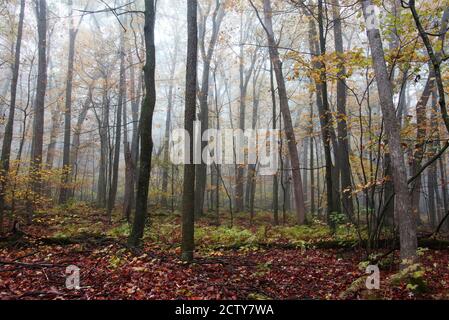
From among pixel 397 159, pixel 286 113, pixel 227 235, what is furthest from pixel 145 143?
pixel 286 113

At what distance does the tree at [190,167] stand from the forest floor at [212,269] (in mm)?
475

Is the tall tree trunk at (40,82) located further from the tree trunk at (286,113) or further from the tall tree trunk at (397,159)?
the tall tree trunk at (397,159)

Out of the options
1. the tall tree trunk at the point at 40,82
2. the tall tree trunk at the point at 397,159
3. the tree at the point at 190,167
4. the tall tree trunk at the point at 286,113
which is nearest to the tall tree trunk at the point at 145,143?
the tree at the point at 190,167

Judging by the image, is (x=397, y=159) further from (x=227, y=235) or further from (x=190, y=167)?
(x=227, y=235)

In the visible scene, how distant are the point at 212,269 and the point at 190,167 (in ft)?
7.26

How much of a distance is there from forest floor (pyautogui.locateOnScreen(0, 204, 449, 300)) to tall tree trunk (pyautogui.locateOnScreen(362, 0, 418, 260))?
0.44m

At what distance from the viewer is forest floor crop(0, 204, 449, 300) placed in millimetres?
4828

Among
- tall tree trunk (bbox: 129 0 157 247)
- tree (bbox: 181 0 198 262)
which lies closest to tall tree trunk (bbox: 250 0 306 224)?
tree (bbox: 181 0 198 262)

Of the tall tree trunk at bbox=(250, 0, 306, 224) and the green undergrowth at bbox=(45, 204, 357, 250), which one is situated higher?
the tall tree trunk at bbox=(250, 0, 306, 224)

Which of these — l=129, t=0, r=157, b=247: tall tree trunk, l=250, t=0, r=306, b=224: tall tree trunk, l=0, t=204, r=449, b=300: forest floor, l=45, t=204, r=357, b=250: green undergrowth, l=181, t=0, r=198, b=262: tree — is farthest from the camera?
l=250, t=0, r=306, b=224: tall tree trunk

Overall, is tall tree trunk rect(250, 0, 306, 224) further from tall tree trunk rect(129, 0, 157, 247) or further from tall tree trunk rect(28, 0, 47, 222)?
tall tree trunk rect(28, 0, 47, 222)

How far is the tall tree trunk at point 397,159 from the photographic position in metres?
4.87

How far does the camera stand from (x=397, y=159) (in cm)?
507
